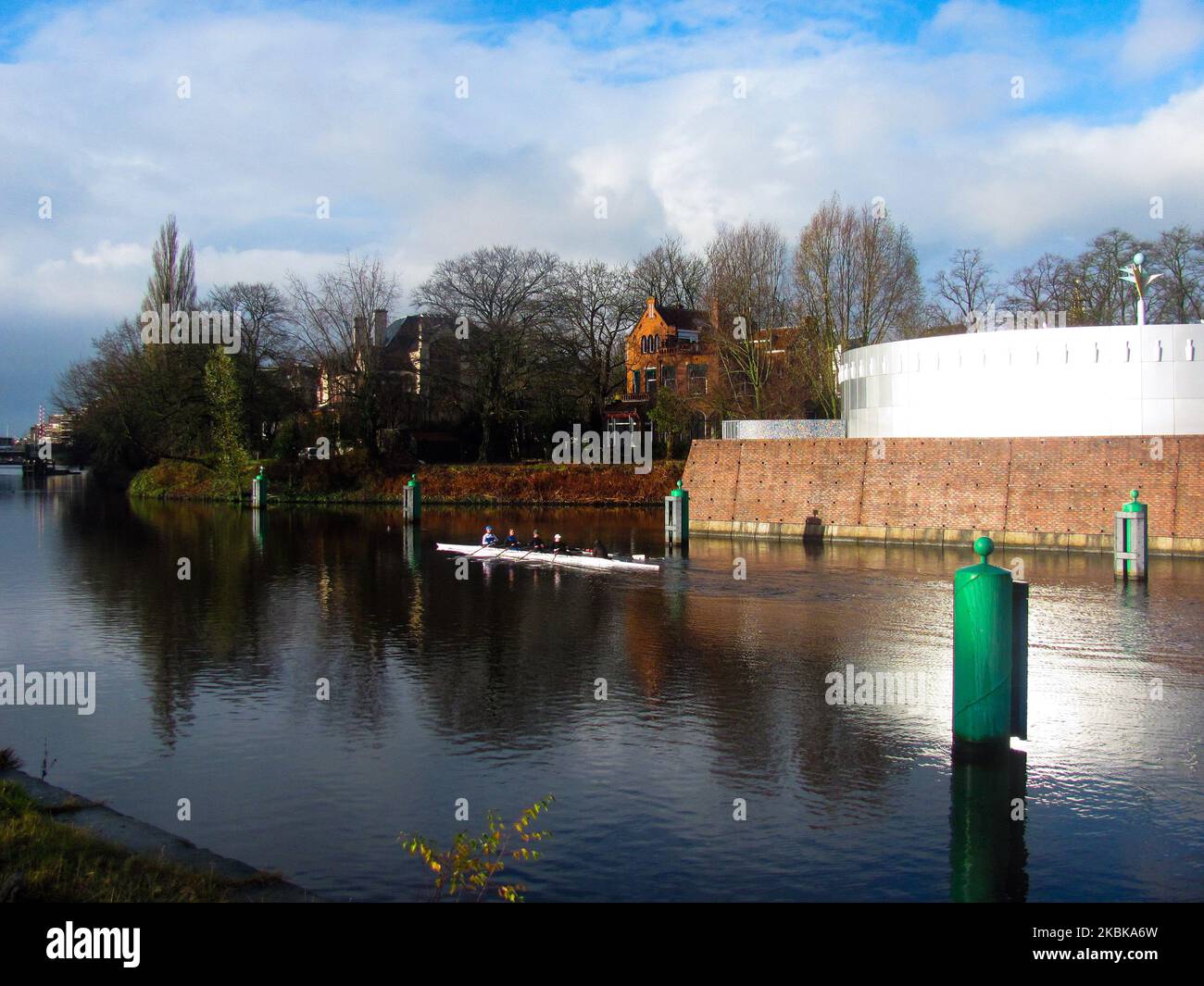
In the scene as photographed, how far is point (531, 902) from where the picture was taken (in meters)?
7.98

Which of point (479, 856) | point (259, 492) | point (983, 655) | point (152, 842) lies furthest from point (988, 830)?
point (259, 492)

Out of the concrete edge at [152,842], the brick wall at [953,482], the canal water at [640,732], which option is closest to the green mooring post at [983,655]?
the canal water at [640,732]

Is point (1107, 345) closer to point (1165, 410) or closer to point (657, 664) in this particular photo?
point (1165, 410)

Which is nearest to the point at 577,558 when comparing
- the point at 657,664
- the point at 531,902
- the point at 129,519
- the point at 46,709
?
the point at 657,664

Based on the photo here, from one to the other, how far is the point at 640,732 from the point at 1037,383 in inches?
1026

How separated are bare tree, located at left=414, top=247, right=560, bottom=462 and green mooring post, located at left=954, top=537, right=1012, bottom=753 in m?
54.7

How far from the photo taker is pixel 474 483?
6412 cm

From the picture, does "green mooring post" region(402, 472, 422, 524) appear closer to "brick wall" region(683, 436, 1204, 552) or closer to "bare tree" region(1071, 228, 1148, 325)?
"brick wall" region(683, 436, 1204, 552)

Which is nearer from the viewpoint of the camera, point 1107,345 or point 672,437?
point 1107,345

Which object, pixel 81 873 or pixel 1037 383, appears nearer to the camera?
pixel 81 873

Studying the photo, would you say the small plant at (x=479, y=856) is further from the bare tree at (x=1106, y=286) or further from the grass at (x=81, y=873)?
the bare tree at (x=1106, y=286)

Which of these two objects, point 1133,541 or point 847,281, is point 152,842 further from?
point 847,281

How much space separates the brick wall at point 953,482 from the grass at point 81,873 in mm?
30984

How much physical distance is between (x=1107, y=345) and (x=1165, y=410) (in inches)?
104
